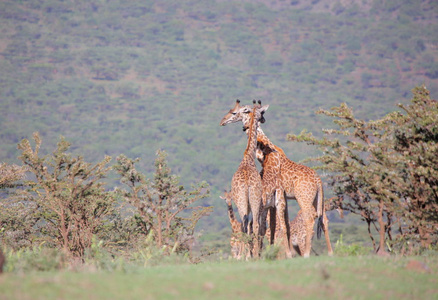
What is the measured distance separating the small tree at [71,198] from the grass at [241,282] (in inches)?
284

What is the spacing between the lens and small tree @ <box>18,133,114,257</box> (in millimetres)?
18938

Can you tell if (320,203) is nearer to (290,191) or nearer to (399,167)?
(290,191)

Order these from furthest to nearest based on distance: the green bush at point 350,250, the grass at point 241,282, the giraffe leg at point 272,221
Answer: the giraffe leg at point 272,221
the green bush at point 350,250
the grass at point 241,282

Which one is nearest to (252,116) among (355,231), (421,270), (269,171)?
(269,171)

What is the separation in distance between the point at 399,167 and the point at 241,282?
7.88m

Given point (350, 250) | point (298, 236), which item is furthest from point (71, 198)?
point (350, 250)

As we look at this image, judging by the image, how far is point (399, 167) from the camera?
17.0 metres

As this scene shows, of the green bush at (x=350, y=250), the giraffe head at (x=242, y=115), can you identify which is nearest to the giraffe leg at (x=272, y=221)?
the green bush at (x=350, y=250)

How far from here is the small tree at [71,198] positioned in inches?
746

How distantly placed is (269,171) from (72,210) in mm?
6082

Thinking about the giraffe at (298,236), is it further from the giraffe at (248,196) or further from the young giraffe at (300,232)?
the giraffe at (248,196)

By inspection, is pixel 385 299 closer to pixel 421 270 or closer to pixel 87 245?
pixel 421 270

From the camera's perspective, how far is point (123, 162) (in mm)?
19844

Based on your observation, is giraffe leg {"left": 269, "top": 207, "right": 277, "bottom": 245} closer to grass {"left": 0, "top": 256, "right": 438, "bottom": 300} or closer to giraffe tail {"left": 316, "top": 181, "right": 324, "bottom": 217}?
giraffe tail {"left": 316, "top": 181, "right": 324, "bottom": 217}
